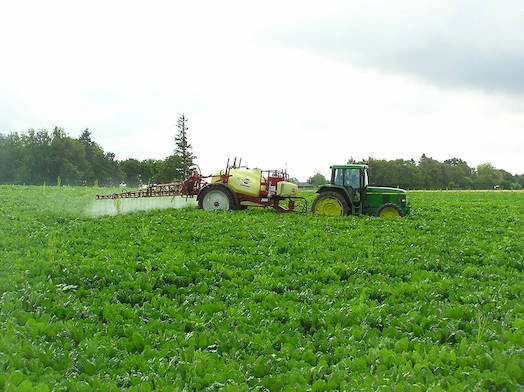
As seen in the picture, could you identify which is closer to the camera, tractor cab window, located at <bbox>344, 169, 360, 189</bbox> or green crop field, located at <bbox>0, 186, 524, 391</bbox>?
green crop field, located at <bbox>0, 186, 524, 391</bbox>

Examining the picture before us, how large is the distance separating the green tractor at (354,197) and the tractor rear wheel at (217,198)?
2.94 metres

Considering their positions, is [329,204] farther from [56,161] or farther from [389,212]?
[56,161]

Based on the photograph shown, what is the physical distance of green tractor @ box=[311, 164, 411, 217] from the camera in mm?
16141

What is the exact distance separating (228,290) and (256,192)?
31.0ft

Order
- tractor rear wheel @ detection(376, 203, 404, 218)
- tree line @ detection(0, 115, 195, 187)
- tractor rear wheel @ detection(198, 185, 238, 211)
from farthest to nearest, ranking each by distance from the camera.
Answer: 1. tree line @ detection(0, 115, 195, 187)
2. tractor rear wheel @ detection(198, 185, 238, 211)
3. tractor rear wheel @ detection(376, 203, 404, 218)

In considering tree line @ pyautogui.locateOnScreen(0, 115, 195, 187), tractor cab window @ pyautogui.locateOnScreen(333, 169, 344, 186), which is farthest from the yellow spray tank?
tree line @ pyautogui.locateOnScreen(0, 115, 195, 187)

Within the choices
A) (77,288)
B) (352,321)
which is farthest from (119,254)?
(352,321)

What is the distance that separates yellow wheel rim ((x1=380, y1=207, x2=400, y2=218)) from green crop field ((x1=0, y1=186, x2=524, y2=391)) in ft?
13.7

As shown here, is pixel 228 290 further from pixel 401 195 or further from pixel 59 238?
pixel 401 195

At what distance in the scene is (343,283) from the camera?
7961 mm

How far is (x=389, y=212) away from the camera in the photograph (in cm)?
1609

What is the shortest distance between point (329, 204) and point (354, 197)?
3.05 ft

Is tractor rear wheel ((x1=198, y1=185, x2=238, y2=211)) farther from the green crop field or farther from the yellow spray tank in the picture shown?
the green crop field

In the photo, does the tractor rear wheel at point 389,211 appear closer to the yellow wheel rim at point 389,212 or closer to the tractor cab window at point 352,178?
the yellow wheel rim at point 389,212
